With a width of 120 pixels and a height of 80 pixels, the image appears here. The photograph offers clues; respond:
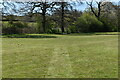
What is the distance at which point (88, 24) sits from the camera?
1035 inches

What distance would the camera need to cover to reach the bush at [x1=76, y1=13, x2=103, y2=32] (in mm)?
26078

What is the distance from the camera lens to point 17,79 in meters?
3.11

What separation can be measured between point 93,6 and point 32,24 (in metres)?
12.0

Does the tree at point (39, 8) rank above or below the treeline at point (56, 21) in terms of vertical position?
above

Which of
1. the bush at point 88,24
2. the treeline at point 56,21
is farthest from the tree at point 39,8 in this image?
the bush at point 88,24

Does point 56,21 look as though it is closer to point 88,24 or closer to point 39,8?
point 39,8

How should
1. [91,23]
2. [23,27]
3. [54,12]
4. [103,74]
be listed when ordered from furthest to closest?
[91,23] < [54,12] < [23,27] < [103,74]

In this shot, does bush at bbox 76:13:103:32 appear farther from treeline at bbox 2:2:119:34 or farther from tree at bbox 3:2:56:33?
tree at bbox 3:2:56:33

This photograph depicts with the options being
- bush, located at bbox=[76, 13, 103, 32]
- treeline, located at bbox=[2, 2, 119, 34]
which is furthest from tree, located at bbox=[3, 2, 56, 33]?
bush, located at bbox=[76, 13, 103, 32]

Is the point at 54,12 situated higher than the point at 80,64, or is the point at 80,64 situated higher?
the point at 54,12

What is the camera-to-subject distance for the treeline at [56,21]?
21194 millimetres

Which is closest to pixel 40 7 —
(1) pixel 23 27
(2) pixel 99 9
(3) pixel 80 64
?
(1) pixel 23 27

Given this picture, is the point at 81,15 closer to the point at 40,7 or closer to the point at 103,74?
the point at 40,7

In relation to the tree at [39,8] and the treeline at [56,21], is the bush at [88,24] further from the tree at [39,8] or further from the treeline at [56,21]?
the tree at [39,8]
